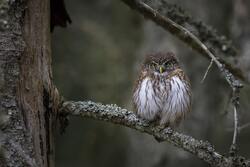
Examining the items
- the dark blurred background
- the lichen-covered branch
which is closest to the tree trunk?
the lichen-covered branch

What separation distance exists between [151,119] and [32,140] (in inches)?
40.1

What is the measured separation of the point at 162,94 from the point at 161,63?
340 mm

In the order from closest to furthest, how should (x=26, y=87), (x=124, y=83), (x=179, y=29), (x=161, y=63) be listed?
1. (x=26, y=87)
2. (x=179, y=29)
3. (x=161, y=63)
4. (x=124, y=83)

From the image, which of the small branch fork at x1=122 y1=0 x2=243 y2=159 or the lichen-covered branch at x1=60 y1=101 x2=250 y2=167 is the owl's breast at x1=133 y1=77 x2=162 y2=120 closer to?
the small branch fork at x1=122 y1=0 x2=243 y2=159

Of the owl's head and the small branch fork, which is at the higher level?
the small branch fork

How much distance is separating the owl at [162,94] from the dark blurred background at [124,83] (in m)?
2.24

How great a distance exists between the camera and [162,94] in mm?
5332

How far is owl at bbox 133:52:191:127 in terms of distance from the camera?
5.25 m

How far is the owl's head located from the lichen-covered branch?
1.00 m

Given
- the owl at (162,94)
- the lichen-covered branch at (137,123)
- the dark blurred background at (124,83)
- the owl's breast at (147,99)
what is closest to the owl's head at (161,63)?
the owl at (162,94)

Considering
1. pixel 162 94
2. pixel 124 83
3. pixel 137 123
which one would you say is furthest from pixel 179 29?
pixel 124 83

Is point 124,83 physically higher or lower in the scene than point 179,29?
lower

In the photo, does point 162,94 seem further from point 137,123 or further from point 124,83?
point 124,83

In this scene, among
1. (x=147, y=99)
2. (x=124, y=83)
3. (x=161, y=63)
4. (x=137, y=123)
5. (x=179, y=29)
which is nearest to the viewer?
(x=137, y=123)
